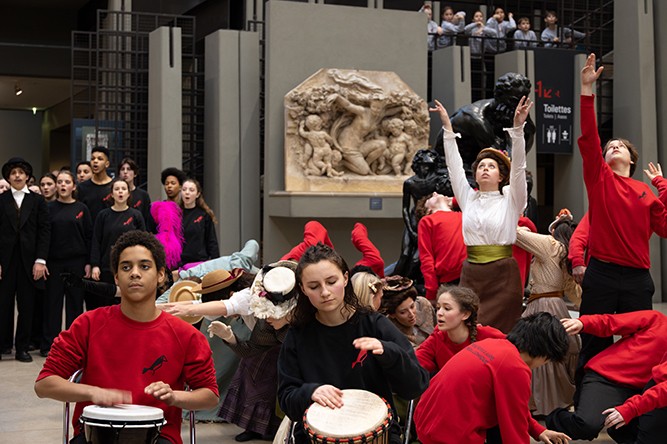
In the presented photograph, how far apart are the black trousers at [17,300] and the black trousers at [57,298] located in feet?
0.47

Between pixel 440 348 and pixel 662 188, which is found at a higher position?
pixel 662 188

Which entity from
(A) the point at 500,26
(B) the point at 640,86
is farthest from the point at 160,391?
(A) the point at 500,26

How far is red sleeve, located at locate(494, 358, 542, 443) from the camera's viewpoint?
12.0 feet

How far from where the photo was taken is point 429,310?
5.57 m

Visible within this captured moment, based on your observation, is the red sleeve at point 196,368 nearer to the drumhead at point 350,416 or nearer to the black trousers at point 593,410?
the drumhead at point 350,416

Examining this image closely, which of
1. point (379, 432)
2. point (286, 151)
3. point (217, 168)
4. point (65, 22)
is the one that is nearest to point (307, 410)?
point (379, 432)

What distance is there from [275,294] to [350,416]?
153 centimetres

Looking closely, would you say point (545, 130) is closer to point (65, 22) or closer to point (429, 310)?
point (429, 310)

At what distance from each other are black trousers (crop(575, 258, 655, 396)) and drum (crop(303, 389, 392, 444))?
2173mm

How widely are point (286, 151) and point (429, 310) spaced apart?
6.46m

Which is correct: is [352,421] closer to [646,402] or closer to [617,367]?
[646,402]

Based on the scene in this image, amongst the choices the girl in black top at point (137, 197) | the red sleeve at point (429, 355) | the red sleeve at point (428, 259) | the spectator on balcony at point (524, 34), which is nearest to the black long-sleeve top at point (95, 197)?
the girl in black top at point (137, 197)

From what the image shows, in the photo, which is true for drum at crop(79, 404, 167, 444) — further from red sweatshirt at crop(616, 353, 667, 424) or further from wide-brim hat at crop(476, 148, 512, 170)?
wide-brim hat at crop(476, 148, 512, 170)

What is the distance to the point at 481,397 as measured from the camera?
12.3 ft
